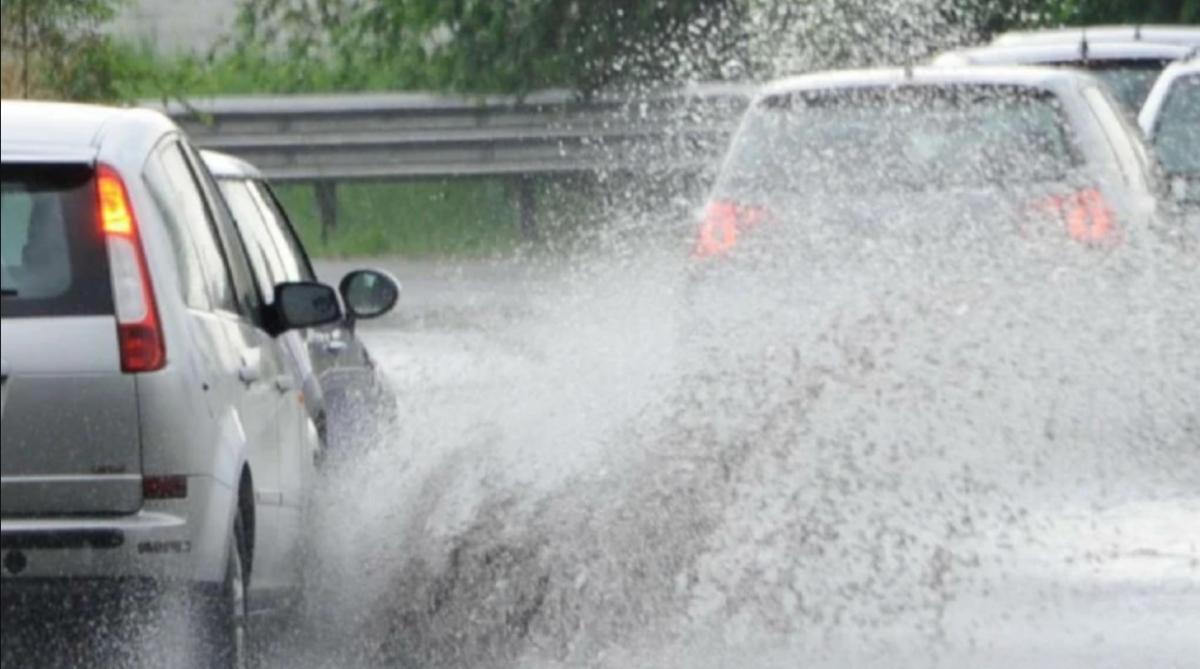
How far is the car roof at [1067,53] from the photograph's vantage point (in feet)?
68.0

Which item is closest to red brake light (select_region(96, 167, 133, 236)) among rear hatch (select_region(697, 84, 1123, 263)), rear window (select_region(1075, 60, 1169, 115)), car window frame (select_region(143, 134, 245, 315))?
car window frame (select_region(143, 134, 245, 315))

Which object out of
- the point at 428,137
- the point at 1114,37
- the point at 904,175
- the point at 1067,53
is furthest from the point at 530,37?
the point at 904,175

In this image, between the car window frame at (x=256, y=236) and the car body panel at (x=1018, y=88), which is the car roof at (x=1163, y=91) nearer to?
the car body panel at (x=1018, y=88)

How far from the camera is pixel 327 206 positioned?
2803cm

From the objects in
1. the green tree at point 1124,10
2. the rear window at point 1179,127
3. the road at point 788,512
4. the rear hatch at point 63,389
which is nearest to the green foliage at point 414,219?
the green tree at point 1124,10

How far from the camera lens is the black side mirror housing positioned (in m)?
9.07

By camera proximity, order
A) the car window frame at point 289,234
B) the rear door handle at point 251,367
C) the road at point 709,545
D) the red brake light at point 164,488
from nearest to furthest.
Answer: the red brake light at point 164,488
the rear door handle at point 251,367
the road at point 709,545
the car window frame at point 289,234

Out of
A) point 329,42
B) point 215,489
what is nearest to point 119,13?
point 215,489

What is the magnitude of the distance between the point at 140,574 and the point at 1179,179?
970 centimetres

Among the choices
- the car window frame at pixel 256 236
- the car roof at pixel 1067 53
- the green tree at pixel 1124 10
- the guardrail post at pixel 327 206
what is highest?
the car window frame at pixel 256 236

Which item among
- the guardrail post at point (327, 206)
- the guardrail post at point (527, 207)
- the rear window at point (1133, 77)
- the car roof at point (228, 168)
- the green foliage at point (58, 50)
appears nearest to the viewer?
the car roof at point (228, 168)

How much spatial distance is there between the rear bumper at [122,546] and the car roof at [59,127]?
77 cm

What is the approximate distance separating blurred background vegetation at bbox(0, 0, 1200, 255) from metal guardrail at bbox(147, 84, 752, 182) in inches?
16.0

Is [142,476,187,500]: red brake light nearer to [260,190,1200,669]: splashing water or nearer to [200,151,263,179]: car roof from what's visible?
[260,190,1200,669]: splashing water
